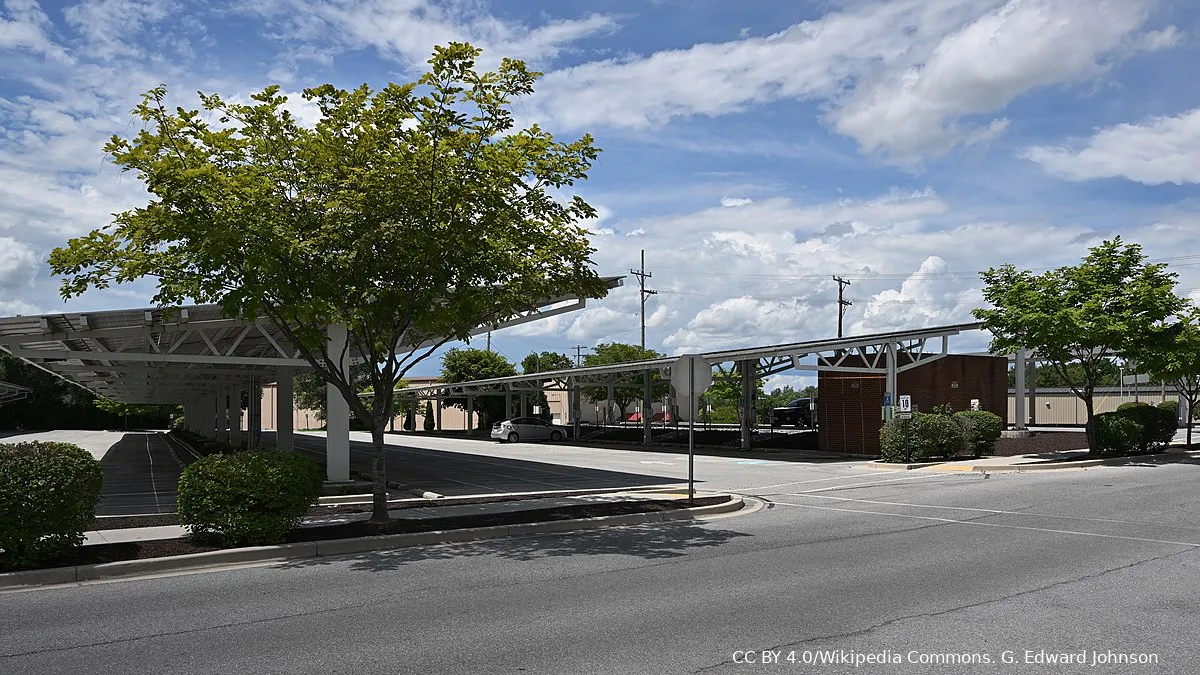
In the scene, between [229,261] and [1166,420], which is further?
[1166,420]

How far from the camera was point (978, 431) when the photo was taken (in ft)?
86.8

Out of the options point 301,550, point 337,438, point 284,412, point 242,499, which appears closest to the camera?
point 242,499

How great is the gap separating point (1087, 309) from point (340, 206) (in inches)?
A: 792

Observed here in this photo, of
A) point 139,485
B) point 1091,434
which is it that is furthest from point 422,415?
point 1091,434

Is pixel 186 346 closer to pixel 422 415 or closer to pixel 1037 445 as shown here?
pixel 1037 445

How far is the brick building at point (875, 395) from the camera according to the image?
1176 inches

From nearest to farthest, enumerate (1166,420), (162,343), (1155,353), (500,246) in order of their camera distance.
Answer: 1. (500,246)
2. (162,343)
3. (1155,353)
4. (1166,420)

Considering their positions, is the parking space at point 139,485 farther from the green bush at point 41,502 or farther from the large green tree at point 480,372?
the large green tree at point 480,372

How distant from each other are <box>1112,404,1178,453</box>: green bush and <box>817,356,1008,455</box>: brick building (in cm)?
558

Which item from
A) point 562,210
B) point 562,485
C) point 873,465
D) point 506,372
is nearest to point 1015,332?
point 873,465

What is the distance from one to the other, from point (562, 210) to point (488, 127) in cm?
160

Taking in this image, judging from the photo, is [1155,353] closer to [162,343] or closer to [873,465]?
[873,465]

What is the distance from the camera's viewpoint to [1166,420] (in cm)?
2825

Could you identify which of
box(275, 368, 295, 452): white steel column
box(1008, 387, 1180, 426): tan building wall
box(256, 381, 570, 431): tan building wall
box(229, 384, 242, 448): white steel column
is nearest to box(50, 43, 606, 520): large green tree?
box(275, 368, 295, 452): white steel column
